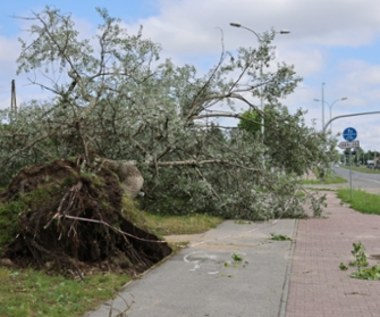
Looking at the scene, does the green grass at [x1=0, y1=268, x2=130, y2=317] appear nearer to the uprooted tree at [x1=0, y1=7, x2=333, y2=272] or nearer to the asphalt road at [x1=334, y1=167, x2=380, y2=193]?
the uprooted tree at [x1=0, y1=7, x2=333, y2=272]

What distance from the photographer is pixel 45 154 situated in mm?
13766

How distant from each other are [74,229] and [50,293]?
178 centimetres

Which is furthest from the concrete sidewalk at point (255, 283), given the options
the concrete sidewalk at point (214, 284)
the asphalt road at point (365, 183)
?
the asphalt road at point (365, 183)

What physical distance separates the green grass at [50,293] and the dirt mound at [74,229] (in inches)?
→ 16.2

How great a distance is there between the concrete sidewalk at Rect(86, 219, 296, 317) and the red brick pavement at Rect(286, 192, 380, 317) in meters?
0.21

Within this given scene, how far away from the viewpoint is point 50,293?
22.6 ft

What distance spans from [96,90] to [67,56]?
1.06m

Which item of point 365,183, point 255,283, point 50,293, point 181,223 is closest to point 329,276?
point 255,283

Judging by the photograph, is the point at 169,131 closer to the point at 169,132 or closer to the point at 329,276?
the point at 169,132

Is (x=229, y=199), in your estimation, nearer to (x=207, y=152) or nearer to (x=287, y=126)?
(x=207, y=152)

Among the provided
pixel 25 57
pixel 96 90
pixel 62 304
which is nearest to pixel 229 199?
pixel 96 90

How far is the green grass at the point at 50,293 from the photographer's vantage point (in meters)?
6.16

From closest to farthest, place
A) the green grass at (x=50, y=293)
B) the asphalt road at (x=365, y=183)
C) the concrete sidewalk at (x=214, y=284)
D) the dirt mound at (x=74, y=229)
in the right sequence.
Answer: the green grass at (x=50, y=293) → the concrete sidewalk at (x=214, y=284) → the dirt mound at (x=74, y=229) → the asphalt road at (x=365, y=183)

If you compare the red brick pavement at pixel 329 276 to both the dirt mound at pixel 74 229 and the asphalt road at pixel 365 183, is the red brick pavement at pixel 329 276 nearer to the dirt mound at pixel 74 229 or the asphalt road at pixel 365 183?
the dirt mound at pixel 74 229
